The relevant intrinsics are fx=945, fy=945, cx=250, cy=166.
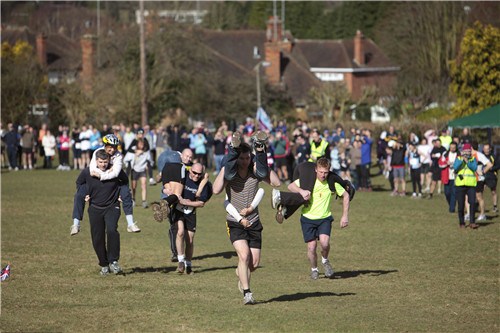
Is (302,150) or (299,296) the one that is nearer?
(299,296)

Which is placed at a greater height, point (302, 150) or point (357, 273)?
point (302, 150)

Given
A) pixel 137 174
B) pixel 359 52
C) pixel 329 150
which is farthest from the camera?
pixel 359 52

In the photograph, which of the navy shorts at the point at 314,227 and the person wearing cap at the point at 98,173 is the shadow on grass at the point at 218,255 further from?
the navy shorts at the point at 314,227

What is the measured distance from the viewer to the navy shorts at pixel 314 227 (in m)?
14.3

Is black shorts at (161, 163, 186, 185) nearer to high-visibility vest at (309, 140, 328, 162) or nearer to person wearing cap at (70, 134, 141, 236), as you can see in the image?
person wearing cap at (70, 134, 141, 236)

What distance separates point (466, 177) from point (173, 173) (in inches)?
351

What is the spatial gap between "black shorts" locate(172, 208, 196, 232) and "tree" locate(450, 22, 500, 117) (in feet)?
116

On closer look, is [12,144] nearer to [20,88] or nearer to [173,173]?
[20,88]

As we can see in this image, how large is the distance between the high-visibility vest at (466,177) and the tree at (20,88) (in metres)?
39.0

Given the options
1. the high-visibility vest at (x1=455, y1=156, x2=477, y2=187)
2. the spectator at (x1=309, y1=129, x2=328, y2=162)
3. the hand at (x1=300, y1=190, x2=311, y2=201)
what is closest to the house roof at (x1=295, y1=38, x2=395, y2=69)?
the spectator at (x1=309, y1=129, x2=328, y2=162)

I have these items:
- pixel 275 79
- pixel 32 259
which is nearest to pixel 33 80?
pixel 275 79

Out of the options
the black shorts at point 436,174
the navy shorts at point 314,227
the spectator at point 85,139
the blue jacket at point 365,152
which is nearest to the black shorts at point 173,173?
the navy shorts at point 314,227

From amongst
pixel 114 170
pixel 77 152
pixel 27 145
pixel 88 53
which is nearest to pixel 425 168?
pixel 77 152

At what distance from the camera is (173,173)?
15.1 meters
